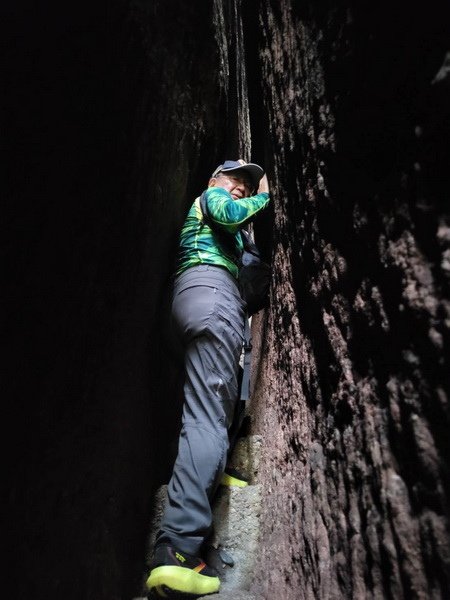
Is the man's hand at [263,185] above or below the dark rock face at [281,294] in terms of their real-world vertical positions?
above

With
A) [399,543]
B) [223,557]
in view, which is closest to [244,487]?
[223,557]

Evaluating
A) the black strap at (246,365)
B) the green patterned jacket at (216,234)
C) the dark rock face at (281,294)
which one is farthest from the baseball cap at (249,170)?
the black strap at (246,365)

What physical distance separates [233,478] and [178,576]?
0.62 m

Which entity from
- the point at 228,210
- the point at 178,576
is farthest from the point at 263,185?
the point at 178,576

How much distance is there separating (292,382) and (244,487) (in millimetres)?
626

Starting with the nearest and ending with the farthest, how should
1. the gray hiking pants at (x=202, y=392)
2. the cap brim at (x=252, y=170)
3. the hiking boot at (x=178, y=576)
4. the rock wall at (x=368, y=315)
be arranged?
the rock wall at (x=368, y=315)
the hiking boot at (x=178, y=576)
the gray hiking pants at (x=202, y=392)
the cap brim at (x=252, y=170)

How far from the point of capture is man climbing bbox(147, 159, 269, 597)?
4.40 ft

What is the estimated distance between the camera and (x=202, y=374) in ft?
5.30

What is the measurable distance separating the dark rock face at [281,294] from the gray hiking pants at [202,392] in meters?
0.18

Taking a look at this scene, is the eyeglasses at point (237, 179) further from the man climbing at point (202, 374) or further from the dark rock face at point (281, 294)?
the dark rock face at point (281, 294)

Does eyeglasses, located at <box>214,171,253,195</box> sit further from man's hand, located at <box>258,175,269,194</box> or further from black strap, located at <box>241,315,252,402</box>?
black strap, located at <box>241,315,252,402</box>

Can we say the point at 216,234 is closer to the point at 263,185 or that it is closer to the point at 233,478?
the point at 263,185

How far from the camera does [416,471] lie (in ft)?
1.81

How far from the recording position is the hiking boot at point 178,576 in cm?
125
